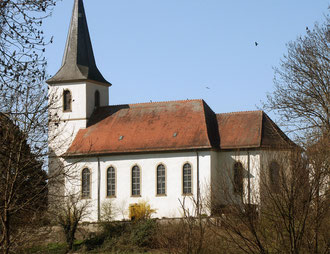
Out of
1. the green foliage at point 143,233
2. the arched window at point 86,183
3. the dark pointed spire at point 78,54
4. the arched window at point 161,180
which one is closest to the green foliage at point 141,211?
the arched window at point 161,180

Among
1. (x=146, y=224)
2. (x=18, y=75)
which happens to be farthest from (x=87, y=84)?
(x=18, y=75)

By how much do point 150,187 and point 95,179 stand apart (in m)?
4.13

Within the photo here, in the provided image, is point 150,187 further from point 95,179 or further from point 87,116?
point 87,116

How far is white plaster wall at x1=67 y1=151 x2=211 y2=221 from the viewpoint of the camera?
137ft

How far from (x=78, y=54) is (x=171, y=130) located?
10.3 meters

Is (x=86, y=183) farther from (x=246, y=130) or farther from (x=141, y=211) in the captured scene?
(x=246, y=130)

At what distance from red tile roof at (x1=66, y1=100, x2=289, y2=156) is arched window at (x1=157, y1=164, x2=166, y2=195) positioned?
1292mm

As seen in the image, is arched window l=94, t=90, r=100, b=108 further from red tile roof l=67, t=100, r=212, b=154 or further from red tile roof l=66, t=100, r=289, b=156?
red tile roof l=66, t=100, r=289, b=156

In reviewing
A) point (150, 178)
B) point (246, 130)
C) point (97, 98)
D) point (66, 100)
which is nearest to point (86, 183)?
point (150, 178)

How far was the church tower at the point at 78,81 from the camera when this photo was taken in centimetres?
4719

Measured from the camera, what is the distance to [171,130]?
1724 inches

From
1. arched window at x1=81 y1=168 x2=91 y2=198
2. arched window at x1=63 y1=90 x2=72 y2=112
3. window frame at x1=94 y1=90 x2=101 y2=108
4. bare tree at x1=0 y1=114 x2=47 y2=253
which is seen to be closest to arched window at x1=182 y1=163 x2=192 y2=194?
arched window at x1=81 y1=168 x2=91 y2=198

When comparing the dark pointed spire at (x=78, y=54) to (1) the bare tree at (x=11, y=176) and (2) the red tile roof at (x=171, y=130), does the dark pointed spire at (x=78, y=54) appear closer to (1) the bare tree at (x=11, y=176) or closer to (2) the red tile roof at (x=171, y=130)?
(2) the red tile roof at (x=171, y=130)

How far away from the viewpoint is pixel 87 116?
4712 centimetres
